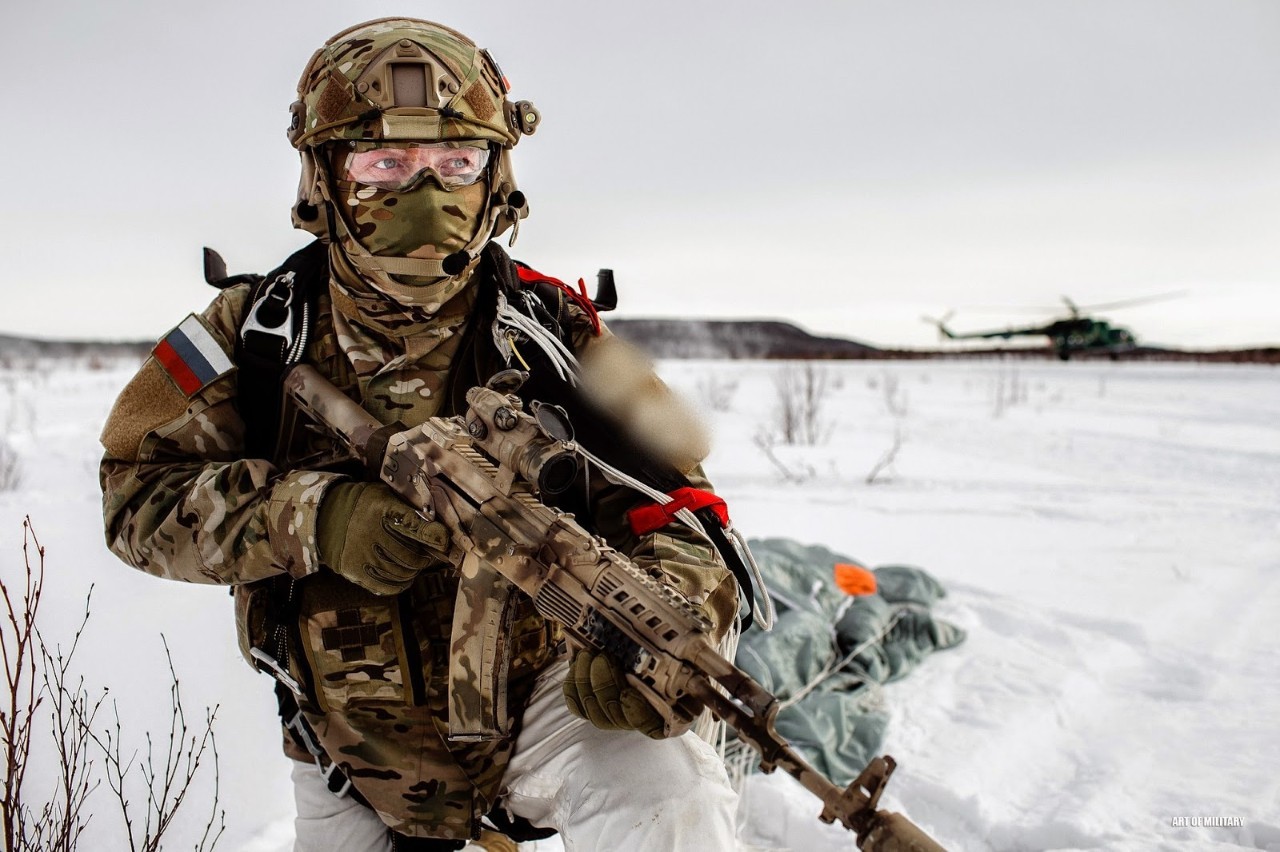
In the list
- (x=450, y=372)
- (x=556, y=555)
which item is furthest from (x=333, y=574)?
(x=556, y=555)

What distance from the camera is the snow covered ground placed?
8.92ft

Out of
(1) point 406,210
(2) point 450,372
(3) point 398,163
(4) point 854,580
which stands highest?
(3) point 398,163

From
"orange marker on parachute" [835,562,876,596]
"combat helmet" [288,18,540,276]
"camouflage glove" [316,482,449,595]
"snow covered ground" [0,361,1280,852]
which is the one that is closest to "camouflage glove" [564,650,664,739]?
"camouflage glove" [316,482,449,595]

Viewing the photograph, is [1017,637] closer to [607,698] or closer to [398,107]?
[607,698]

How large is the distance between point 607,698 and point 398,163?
1295 mm

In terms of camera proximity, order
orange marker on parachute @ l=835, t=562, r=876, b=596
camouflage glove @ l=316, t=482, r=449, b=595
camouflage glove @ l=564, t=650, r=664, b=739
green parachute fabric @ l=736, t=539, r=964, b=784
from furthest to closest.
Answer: orange marker on parachute @ l=835, t=562, r=876, b=596, green parachute fabric @ l=736, t=539, r=964, b=784, camouflage glove @ l=316, t=482, r=449, b=595, camouflage glove @ l=564, t=650, r=664, b=739

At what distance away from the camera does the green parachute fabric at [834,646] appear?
3.29 metres

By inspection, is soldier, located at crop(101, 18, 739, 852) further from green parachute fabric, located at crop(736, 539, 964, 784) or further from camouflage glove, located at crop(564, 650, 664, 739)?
green parachute fabric, located at crop(736, 539, 964, 784)

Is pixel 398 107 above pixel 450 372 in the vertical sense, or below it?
above

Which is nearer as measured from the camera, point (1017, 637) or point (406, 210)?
point (406, 210)

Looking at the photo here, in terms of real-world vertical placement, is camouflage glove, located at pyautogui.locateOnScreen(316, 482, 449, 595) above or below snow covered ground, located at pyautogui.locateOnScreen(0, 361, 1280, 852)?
above

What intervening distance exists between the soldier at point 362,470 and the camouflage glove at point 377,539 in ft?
0.04

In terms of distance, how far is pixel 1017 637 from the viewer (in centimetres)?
418

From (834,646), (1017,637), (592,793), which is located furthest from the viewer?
(1017,637)
